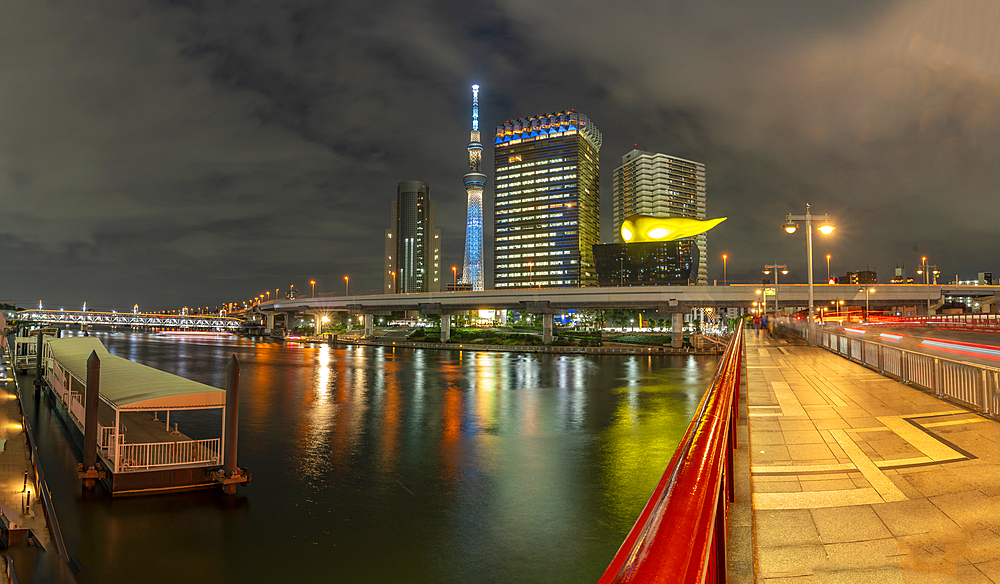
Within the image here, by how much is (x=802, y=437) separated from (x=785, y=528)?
475cm

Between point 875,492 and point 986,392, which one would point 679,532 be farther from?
point 986,392

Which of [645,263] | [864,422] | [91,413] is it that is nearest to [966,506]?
[864,422]

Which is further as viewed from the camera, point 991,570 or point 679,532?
point 991,570

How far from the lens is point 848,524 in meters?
5.53

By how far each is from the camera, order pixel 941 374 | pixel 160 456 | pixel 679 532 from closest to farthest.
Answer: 1. pixel 679 532
2. pixel 941 374
3. pixel 160 456

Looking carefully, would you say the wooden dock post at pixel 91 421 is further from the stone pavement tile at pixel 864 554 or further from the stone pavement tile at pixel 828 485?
the stone pavement tile at pixel 864 554

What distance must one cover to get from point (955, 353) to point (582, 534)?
17808mm

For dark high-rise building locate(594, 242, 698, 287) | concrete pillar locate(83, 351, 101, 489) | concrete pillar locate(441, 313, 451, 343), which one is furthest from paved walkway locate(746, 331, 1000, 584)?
dark high-rise building locate(594, 242, 698, 287)

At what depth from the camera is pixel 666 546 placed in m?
1.45

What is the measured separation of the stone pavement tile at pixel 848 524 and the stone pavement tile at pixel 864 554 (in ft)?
0.35

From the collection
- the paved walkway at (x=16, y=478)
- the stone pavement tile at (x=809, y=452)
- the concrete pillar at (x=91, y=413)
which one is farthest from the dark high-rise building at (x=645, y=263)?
the stone pavement tile at (x=809, y=452)

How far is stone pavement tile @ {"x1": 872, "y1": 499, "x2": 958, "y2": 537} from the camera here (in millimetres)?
5336

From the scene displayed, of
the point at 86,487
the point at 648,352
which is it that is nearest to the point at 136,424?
the point at 86,487

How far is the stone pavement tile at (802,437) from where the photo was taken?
9.27 metres
